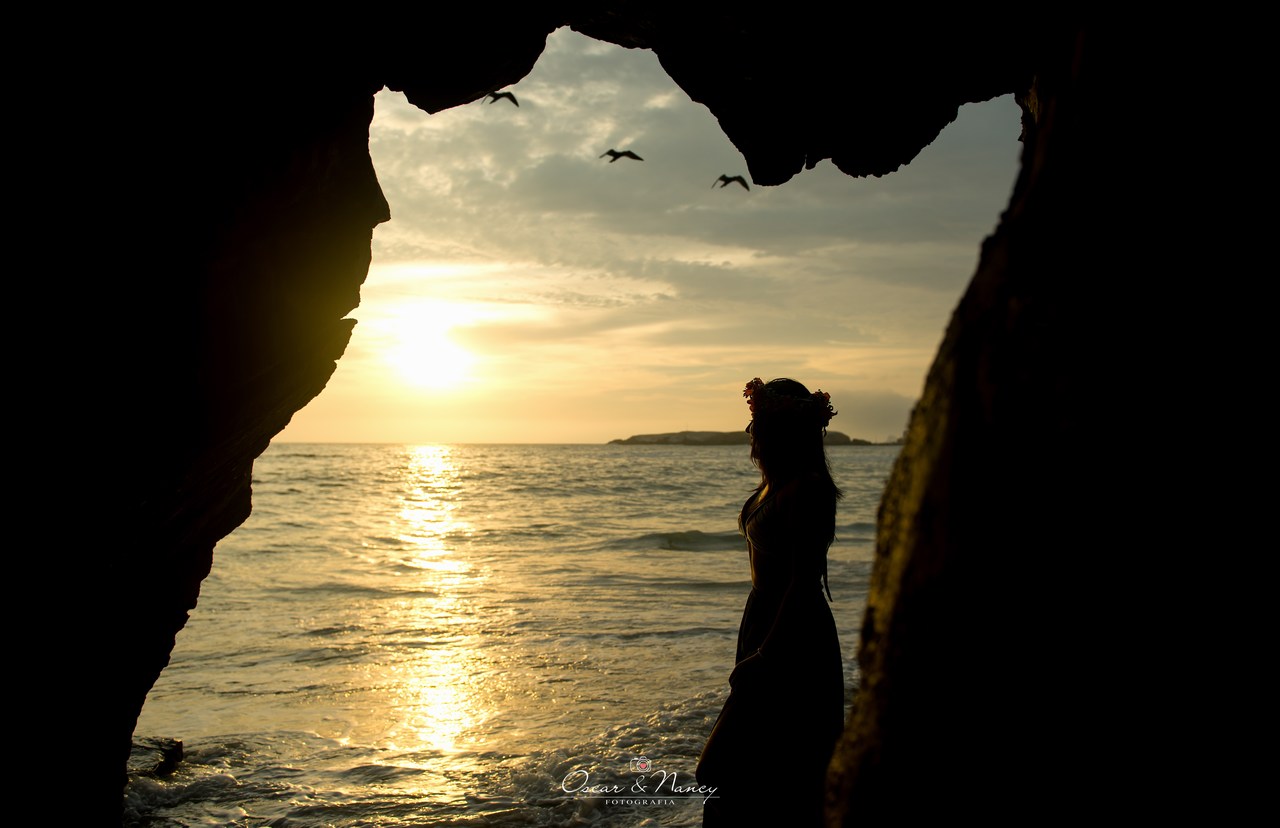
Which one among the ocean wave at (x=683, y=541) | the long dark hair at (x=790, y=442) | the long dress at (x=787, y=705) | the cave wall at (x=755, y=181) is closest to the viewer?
the cave wall at (x=755, y=181)

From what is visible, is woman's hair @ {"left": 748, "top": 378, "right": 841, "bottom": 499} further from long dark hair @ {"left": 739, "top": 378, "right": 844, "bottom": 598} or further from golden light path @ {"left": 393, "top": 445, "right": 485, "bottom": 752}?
golden light path @ {"left": 393, "top": 445, "right": 485, "bottom": 752}

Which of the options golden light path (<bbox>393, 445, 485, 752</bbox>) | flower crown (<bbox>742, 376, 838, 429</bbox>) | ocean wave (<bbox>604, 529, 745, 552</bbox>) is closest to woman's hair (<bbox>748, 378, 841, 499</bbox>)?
flower crown (<bbox>742, 376, 838, 429</bbox>)

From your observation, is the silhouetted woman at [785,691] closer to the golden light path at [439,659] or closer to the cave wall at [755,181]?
the cave wall at [755,181]

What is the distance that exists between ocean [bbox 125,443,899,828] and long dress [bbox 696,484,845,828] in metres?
0.11

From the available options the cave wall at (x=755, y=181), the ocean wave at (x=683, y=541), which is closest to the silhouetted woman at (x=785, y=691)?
the cave wall at (x=755, y=181)

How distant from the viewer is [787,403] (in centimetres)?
357

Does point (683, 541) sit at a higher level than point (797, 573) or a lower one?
lower

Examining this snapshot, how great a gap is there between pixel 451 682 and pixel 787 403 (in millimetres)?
6086

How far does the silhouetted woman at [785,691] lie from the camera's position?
3.22m

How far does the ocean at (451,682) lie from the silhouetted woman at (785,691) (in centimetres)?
13

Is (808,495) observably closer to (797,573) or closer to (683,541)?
(797,573)

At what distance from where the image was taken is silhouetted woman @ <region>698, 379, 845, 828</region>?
3225 mm

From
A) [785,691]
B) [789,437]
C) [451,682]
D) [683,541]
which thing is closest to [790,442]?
[789,437]

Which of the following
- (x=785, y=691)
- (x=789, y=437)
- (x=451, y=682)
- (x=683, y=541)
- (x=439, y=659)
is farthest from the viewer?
(x=683, y=541)
